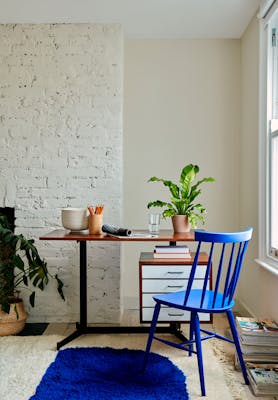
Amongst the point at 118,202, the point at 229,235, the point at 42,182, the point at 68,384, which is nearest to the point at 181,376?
the point at 68,384

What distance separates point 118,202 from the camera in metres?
3.78

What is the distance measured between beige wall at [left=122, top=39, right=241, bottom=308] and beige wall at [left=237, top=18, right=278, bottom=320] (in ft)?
0.44

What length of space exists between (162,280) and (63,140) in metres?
1.46

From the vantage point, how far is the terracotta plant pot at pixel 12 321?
339cm

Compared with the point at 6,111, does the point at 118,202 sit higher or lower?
lower

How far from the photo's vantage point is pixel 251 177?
3.64 m

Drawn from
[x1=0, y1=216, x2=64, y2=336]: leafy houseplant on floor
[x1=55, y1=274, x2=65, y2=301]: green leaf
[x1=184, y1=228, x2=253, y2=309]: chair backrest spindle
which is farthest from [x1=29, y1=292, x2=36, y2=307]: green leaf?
[x1=184, y1=228, x2=253, y2=309]: chair backrest spindle

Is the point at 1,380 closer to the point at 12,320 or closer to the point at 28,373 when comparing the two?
the point at 28,373

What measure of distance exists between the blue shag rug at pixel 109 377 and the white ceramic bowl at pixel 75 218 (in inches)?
31.9

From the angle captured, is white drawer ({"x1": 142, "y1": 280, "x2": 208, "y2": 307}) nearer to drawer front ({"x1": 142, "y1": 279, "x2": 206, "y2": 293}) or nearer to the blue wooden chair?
drawer front ({"x1": 142, "y1": 279, "x2": 206, "y2": 293})

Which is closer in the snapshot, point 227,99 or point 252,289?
point 252,289

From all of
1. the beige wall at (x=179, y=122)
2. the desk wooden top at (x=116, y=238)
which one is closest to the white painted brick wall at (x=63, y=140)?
the beige wall at (x=179, y=122)

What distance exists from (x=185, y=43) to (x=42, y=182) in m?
1.73

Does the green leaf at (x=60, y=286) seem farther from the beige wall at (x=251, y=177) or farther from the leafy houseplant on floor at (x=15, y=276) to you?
the beige wall at (x=251, y=177)
